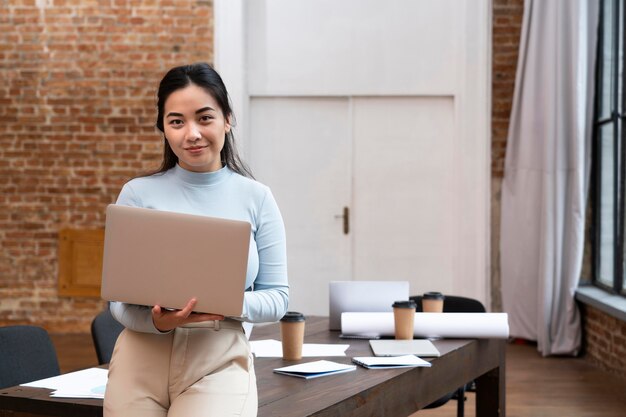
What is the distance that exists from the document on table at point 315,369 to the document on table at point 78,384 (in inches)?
20.1

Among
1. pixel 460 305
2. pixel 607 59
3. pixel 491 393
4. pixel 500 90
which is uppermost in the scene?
pixel 607 59

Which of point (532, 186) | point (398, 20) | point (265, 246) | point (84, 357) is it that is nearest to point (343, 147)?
point (398, 20)

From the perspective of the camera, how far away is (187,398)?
73.9 inches

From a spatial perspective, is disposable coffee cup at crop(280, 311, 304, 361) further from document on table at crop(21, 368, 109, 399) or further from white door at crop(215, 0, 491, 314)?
white door at crop(215, 0, 491, 314)

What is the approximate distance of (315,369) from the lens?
2.56 metres

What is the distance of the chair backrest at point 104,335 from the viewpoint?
3068 mm

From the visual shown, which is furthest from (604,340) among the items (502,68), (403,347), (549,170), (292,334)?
(292,334)

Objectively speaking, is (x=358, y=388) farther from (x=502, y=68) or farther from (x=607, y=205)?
(x=502, y=68)

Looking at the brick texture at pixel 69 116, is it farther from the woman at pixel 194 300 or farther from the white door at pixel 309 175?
the woman at pixel 194 300

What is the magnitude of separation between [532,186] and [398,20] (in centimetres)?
181

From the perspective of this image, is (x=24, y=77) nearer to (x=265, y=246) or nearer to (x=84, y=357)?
(x=84, y=357)

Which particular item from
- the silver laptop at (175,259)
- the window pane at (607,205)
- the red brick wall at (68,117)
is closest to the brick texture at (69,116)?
the red brick wall at (68,117)

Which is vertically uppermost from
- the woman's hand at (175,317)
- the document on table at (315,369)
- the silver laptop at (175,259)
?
the silver laptop at (175,259)

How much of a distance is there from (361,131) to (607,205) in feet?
7.01
